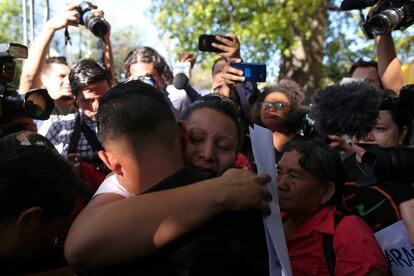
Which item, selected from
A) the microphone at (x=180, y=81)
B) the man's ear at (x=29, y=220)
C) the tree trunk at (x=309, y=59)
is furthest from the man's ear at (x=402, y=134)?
the tree trunk at (x=309, y=59)

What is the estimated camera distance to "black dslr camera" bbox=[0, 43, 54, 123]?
2539mm

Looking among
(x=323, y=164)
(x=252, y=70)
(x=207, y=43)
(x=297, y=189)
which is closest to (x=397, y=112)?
(x=323, y=164)

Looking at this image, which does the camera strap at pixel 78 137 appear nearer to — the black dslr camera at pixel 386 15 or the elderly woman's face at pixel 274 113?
the elderly woman's face at pixel 274 113

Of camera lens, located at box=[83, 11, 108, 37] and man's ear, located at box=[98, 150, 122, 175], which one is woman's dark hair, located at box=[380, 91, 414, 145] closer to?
man's ear, located at box=[98, 150, 122, 175]

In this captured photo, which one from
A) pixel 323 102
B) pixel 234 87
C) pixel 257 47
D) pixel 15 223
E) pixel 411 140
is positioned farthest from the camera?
pixel 257 47

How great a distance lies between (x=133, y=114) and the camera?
144 centimetres

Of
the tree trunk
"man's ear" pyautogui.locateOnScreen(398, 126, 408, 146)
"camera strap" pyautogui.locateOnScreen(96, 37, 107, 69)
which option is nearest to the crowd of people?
"man's ear" pyautogui.locateOnScreen(398, 126, 408, 146)

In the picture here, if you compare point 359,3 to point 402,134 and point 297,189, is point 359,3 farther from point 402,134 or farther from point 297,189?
point 297,189

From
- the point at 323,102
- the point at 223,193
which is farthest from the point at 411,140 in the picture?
the point at 223,193

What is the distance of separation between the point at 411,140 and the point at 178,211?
2.28 m

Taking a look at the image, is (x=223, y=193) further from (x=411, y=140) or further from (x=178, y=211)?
(x=411, y=140)

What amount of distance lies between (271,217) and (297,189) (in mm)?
933

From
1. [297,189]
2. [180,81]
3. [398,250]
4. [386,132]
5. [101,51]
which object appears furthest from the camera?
[101,51]

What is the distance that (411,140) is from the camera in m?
3.24
